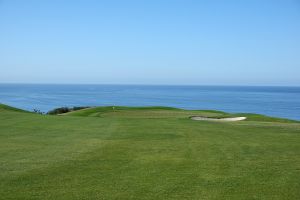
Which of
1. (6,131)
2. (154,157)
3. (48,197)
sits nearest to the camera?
(48,197)

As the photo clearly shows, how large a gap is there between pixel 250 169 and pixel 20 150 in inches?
249

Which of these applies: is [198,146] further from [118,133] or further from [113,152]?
[118,133]

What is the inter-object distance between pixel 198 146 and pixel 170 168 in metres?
3.77

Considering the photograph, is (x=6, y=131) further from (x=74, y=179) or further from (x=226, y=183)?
(x=226, y=183)

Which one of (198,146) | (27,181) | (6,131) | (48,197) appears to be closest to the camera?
(48,197)

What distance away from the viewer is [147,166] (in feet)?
33.3

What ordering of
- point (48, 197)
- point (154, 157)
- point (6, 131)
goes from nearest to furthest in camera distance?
1. point (48, 197)
2. point (154, 157)
3. point (6, 131)

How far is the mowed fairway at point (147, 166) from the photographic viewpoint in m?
7.85

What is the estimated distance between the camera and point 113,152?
480 inches

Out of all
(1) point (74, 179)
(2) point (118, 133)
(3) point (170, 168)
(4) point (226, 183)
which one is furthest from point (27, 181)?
(2) point (118, 133)

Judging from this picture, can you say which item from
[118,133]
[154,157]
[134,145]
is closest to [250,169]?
[154,157]

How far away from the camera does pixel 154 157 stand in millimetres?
11469

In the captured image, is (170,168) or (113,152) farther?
(113,152)

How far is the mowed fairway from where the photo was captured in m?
7.85
